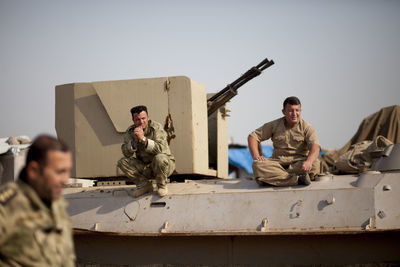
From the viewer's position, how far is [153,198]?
709 cm

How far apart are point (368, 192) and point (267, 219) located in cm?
111

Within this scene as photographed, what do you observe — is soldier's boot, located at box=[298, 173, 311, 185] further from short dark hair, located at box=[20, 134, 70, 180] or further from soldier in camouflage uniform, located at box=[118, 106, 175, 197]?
short dark hair, located at box=[20, 134, 70, 180]

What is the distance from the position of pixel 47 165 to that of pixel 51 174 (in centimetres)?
5

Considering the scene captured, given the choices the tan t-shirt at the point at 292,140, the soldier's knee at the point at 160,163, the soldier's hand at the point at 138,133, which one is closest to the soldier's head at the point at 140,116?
the soldier's hand at the point at 138,133

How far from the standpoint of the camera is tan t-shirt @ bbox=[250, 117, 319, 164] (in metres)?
7.01

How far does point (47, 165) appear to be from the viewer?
2.79m

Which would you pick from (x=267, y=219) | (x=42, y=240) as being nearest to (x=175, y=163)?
(x=267, y=219)

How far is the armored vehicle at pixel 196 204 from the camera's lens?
6.37 m

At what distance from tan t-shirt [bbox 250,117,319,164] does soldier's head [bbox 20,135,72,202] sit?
4498 millimetres

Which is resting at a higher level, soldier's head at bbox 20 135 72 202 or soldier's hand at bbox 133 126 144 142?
soldier's hand at bbox 133 126 144 142

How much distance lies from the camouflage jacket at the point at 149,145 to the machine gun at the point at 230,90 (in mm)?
1568

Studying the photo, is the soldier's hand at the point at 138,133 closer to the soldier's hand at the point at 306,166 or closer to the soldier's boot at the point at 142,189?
the soldier's boot at the point at 142,189

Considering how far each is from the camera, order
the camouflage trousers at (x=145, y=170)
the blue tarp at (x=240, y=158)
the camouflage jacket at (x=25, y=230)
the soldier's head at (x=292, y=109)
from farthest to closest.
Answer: the blue tarp at (x=240, y=158)
the soldier's head at (x=292, y=109)
the camouflage trousers at (x=145, y=170)
the camouflage jacket at (x=25, y=230)

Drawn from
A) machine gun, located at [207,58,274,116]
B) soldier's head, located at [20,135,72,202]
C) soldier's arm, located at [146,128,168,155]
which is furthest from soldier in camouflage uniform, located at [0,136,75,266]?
machine gun, located at [207,58,274,116]
